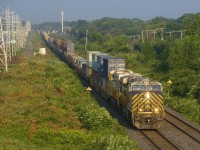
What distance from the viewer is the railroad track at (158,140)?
23984 millimetres

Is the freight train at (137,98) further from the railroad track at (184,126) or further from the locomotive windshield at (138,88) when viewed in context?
the railroad track at (184,126)

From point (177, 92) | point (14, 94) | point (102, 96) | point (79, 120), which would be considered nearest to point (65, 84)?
point (102, 96)

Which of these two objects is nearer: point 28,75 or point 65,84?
point 65,84

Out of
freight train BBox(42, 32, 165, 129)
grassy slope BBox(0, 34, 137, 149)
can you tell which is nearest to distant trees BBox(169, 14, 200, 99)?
freight train BBox(42, 32, 165, 129)

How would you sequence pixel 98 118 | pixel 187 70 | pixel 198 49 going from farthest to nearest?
pixel 198 49, pixel 187 70, pixel 98 118

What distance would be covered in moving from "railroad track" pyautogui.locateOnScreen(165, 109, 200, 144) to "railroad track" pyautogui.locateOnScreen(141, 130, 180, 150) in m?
2.07

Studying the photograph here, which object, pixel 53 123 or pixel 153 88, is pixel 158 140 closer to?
pixel 153 88

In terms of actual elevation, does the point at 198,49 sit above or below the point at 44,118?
above

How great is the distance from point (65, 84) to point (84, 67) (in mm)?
9929

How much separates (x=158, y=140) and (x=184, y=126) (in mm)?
5042

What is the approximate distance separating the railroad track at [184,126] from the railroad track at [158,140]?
2.07 metres

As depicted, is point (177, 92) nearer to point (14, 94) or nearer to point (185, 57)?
point (185, 57)

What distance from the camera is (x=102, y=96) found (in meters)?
42.7

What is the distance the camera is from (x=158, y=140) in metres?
25.8
